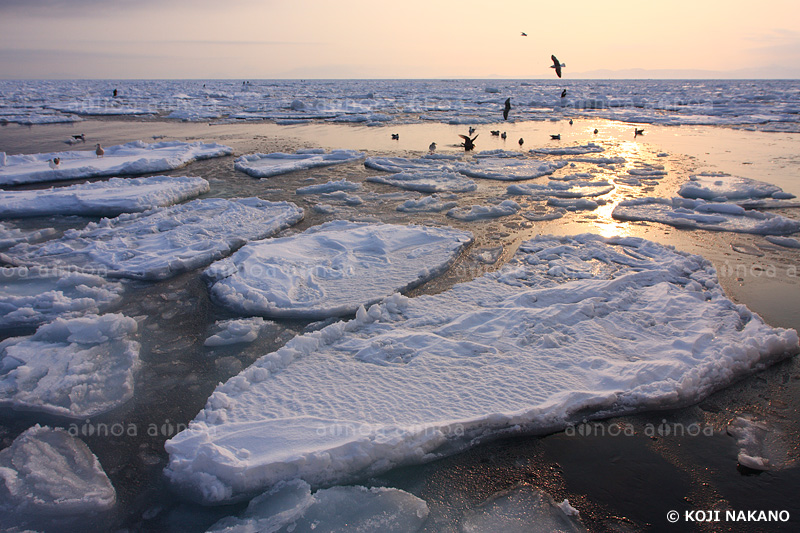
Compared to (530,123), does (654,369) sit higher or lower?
lower

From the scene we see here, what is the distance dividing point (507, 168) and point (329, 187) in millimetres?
4620

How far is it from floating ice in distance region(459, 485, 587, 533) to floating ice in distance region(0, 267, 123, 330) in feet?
13.9

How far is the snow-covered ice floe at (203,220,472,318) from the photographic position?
4605 millimetres

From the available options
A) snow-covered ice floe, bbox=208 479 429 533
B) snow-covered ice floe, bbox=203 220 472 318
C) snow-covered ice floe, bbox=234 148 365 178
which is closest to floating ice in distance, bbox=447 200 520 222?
snow-covered ice floe, bbox=203 220 472 318

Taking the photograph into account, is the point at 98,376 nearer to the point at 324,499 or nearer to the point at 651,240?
the point at 324,499

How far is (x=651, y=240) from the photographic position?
6.15 metres

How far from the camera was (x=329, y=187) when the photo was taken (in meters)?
9.16

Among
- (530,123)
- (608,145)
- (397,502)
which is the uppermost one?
(530,123)

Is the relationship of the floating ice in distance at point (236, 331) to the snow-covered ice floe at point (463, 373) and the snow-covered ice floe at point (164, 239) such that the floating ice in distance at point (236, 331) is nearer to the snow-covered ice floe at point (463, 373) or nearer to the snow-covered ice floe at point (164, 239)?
the snow-covered ice floe at point (463, 373)

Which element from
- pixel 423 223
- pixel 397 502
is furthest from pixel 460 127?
pixel 397 502

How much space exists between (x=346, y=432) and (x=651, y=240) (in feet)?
17.5

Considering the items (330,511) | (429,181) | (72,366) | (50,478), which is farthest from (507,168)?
(50,478)

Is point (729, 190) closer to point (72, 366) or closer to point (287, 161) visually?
point (287, 161)

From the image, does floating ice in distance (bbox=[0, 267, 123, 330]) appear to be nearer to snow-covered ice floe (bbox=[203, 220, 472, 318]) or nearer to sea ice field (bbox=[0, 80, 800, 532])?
sea ice field (bbox=[0, 80, 800, 532])
